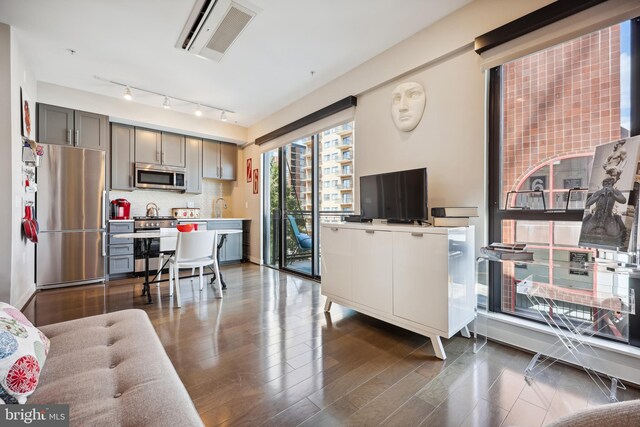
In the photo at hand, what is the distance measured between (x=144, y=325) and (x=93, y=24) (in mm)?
2893

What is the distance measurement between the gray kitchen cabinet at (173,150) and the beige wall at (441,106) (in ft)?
11.8

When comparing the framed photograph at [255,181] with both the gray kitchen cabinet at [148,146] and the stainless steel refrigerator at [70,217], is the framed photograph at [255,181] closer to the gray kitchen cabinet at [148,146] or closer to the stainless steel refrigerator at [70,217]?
the gray kitchen cabinet at [148,146]

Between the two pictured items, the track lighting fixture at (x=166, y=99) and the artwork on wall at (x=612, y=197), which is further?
the track lighting fixture at (x=166, y=99)

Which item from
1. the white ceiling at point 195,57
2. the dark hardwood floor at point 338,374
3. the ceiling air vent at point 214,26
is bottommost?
the dark hardwood floor at point 338,374

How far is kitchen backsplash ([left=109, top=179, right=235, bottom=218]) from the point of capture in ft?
16.1

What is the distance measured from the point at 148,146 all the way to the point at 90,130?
32.6 inches

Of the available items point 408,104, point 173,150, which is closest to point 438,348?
point 408,104

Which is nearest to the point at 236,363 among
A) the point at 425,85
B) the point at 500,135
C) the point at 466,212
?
the point at 466,212

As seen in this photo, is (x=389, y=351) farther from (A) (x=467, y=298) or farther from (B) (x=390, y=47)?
(B) (x=390, y=47)

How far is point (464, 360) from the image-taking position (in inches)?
76.6

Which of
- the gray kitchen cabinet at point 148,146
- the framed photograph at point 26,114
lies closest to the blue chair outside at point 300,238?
the gray kitchen cabinet at point 148,146

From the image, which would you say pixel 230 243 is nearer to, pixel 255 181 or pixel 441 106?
pixel 255 181

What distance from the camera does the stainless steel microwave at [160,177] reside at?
15.4 feet

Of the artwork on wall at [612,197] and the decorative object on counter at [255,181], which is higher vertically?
the decorative object on counter at [255,181]
